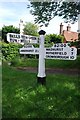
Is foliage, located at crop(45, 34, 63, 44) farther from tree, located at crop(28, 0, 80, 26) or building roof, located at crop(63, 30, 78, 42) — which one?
tree, located at crop(28, 0, 80, 26)

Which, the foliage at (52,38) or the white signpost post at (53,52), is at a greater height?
the foliage at (52,38)

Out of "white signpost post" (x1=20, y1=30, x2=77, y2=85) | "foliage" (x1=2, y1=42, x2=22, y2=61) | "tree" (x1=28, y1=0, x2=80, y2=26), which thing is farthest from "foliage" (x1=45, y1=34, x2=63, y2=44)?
"white signpost post" (x1=20, y1=30, x2=77, y2=85)

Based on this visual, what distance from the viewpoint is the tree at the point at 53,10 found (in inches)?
339

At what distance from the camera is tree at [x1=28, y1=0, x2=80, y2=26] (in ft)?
28.2

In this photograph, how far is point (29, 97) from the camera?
15.3 ft

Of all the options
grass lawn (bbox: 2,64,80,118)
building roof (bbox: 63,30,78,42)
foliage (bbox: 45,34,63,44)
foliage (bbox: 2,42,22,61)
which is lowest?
grass lawn (bbox: 2,64,80,118)

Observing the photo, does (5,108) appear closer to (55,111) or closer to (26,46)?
(55,111)

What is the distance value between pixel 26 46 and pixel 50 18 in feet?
11.4

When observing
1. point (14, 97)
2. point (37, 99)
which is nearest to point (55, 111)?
point (37, 99)

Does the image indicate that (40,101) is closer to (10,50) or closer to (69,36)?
(10,50)

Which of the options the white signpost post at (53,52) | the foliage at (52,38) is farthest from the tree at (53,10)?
the foliage at (52,38)

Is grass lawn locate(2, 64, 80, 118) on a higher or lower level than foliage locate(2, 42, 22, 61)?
lower

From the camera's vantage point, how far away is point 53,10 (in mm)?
9047

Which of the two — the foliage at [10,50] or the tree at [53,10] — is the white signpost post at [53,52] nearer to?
the tree at [53,10]
